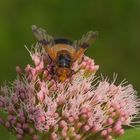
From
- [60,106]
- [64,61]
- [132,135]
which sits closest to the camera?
[60,106]

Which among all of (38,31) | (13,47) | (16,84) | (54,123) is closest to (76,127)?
(54,123)

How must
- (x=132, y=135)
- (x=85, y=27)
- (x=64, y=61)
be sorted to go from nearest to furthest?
(x=64, y=61), (x=132, y=135), (x=85, y=27)

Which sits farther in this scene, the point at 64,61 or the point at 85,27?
the point at 85,27

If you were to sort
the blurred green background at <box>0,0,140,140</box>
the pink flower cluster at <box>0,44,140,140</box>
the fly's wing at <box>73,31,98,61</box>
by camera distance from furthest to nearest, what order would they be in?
the blurred green background at <box>0,0,140,140</box>, the fly's wing at <box>73,31,98,61</box>, the pink flower cluster at <box>0,44,140,140</box>

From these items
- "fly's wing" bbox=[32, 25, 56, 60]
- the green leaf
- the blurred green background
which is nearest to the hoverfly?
"fly's wing" bbox=[32, 25, 56, 60]

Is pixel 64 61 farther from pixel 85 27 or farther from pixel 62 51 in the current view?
pixel 85 27

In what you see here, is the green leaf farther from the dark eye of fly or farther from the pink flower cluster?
the dark eye of fly

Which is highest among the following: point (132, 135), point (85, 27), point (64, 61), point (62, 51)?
point (85, 27)

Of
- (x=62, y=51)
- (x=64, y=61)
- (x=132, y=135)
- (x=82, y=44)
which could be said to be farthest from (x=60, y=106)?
(x=132, y=135)
